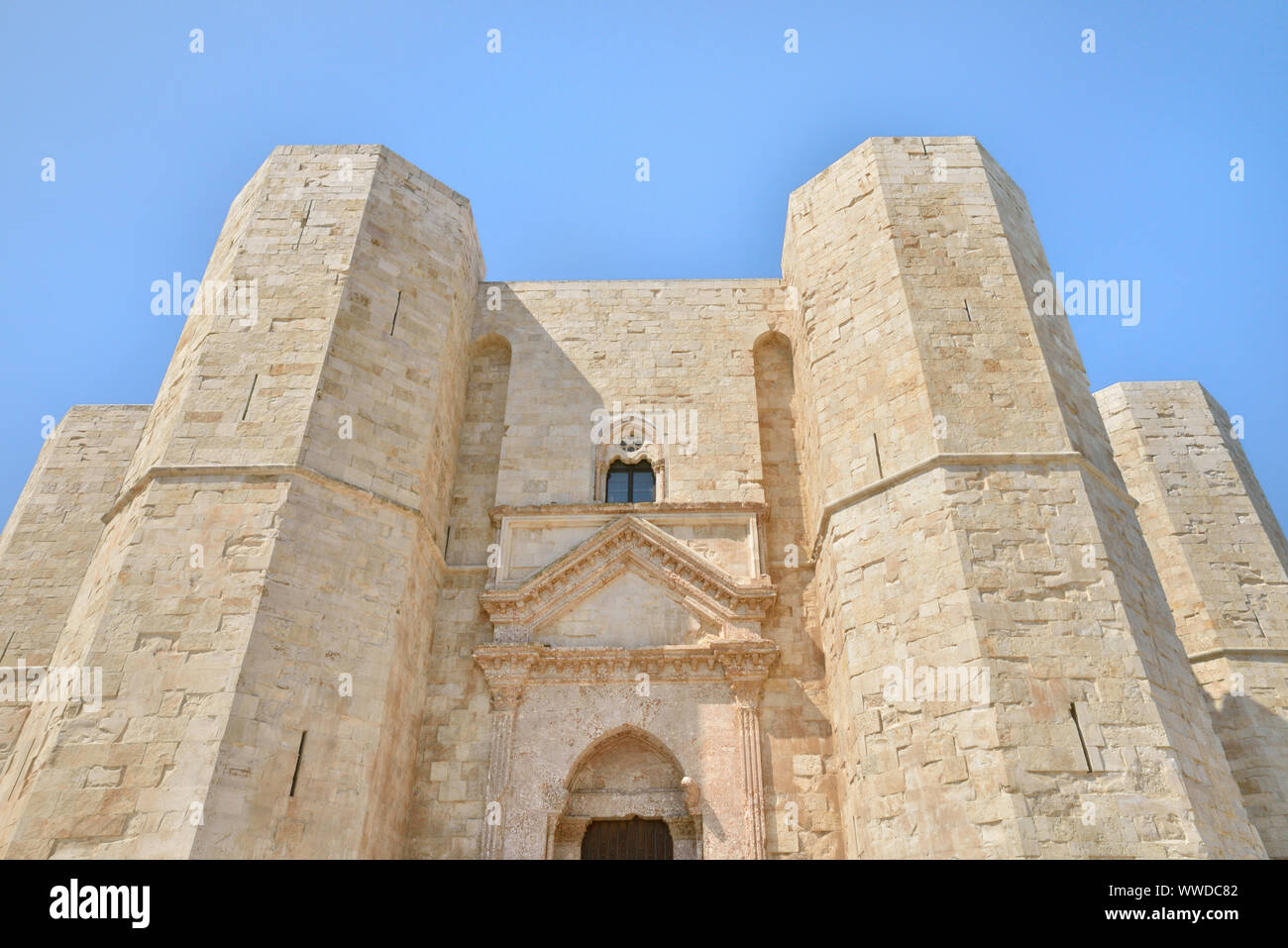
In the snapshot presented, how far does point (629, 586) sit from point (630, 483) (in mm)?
1515

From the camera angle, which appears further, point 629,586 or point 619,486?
point 619,486

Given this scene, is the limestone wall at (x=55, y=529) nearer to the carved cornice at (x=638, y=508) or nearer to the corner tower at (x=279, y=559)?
the corner tower at (x=279, y=559)

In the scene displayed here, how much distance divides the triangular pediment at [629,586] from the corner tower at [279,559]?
39.4 inches

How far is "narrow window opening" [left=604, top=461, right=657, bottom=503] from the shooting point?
1061cm

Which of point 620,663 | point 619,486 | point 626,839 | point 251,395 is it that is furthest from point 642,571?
point 251,395

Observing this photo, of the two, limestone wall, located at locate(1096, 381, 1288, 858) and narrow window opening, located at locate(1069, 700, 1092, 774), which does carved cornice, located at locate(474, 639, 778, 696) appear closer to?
narrow window opening, located at locate(1069, 700, 1092, 774)

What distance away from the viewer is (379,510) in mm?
8859

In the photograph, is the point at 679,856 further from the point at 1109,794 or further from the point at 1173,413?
the point at 1173,413

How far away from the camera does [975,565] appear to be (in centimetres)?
754

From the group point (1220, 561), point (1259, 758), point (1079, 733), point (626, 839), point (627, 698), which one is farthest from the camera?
point (1220, 561)

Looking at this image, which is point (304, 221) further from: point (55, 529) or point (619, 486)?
point (55, 529)

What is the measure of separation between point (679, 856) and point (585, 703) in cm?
169

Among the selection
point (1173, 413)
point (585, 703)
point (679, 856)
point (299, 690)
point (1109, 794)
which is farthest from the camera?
point (1173, 413)
